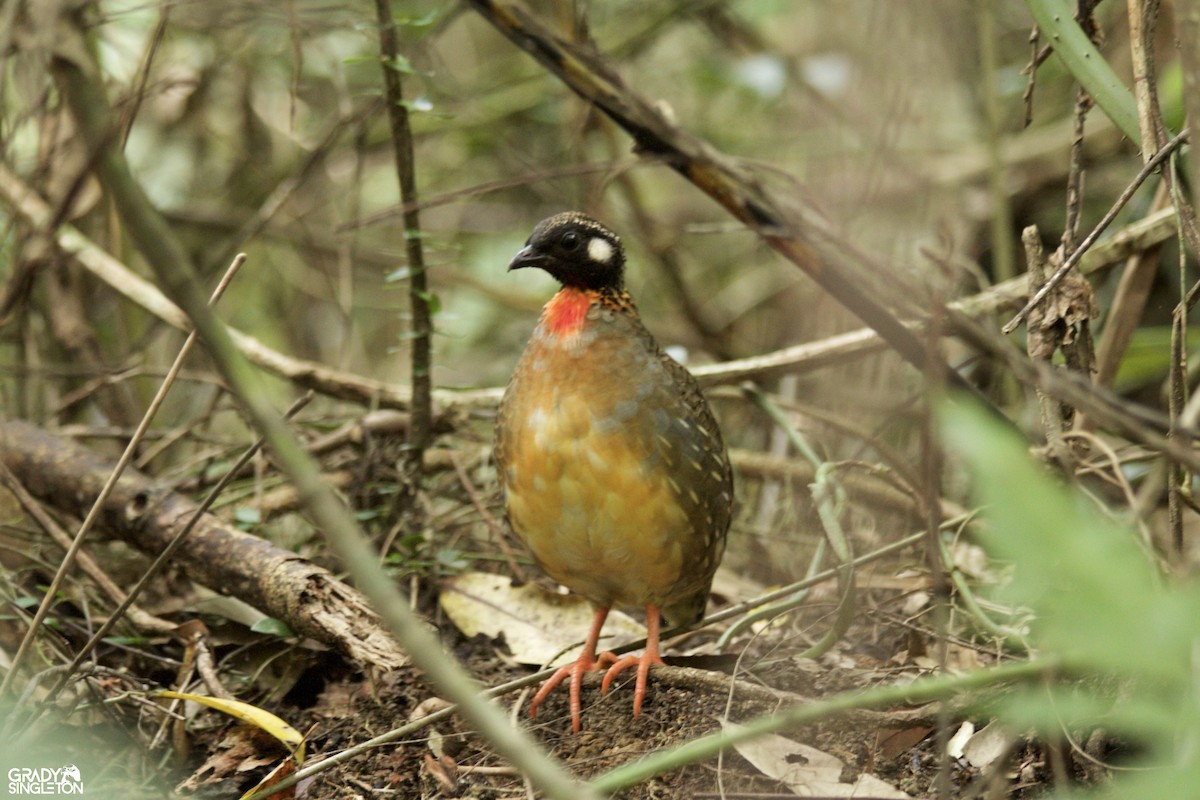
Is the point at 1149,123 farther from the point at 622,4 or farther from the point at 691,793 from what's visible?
the point at 622,4

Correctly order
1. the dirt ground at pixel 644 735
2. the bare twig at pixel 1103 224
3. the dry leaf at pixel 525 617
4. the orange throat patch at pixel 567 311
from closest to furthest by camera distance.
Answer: the bare twig at pixel 1103 224
the dirt ground at pixel 644 735
the orange throat patch at pixel 567 311
the dry leaf at pixel 525 617

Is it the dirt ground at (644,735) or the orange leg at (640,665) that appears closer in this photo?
the dirt ground at (644,735)

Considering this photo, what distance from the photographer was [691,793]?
285 cm

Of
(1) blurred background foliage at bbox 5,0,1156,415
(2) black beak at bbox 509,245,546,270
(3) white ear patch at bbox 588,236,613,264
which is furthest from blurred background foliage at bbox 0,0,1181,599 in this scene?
(3) white ear patch at bbox 588,236,613,264

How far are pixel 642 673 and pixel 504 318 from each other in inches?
193

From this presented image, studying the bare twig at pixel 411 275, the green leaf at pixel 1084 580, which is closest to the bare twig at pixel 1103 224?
the green leaf at pixel 1084 580

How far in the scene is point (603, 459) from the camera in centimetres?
351

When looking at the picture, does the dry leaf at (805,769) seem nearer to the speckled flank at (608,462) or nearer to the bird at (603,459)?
the bird at (603,459)

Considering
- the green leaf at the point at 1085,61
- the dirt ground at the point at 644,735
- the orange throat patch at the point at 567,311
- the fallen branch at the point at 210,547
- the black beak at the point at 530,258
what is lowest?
the dirt ground at the point at 644,735

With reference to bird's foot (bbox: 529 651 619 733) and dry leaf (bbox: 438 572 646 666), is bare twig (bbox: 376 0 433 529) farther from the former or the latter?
bird's foot (bbox: 529 651 619 733)

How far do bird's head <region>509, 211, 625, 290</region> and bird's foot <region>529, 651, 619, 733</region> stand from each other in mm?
1261

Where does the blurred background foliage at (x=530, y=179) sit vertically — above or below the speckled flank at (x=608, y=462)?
above

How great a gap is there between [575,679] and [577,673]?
27 millimetres

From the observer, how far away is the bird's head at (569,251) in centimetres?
391
